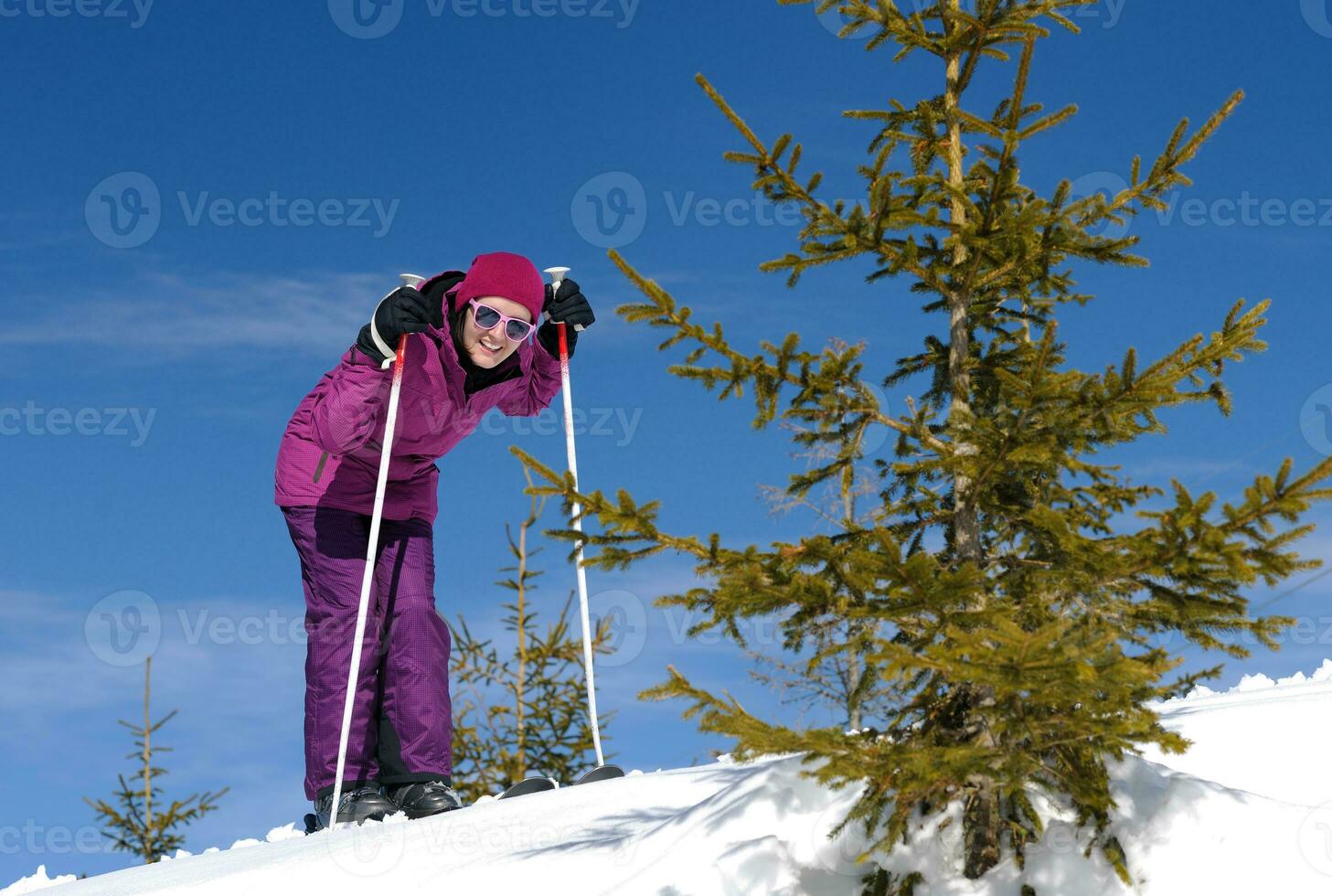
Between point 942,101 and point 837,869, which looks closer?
point 837,869

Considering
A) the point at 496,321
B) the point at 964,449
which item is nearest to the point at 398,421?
the point at 496,321

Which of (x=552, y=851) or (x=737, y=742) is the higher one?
(x=737, y=742)

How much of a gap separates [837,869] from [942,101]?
9.75 ft

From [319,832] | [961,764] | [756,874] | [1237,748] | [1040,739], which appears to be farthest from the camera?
[319,832]

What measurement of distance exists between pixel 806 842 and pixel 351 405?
3642 millimetres

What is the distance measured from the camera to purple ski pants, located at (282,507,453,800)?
6695 mm

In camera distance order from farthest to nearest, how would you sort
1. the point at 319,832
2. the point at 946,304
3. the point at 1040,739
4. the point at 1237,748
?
the point at 319,832 → the point at 1237,748 → the point at 946,304 → the point at 1040,739

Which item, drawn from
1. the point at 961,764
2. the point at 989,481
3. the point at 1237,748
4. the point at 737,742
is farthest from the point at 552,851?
the point at 1237,748

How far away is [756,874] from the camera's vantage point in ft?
12.3

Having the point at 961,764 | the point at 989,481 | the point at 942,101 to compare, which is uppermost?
the point at 942,101

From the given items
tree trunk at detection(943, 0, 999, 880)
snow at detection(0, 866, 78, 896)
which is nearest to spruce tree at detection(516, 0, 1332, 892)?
tree trunk at detection(943, 0, 999, 880)

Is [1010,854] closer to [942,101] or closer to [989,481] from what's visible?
[989,481]

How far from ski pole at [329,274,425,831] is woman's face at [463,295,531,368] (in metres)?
0.37

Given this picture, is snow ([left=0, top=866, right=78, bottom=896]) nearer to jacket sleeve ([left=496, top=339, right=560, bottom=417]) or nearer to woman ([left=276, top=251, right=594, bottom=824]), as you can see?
woman ([left=276, top=251, right=594, bottom=824])
